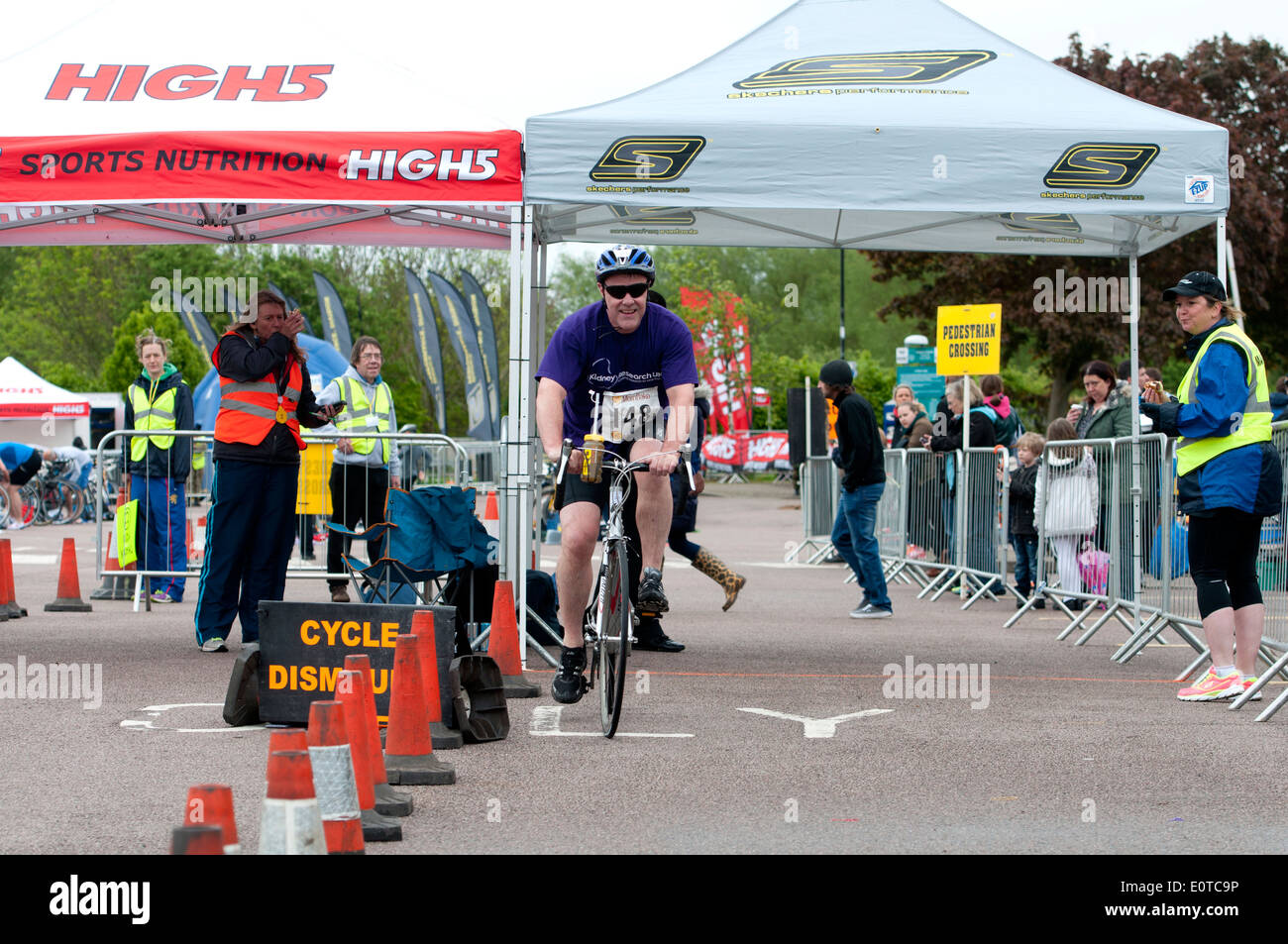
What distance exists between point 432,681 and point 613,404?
1.71 m

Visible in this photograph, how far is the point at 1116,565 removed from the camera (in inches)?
406

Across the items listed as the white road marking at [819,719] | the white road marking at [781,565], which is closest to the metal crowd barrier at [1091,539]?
the white road marking at [819,719]

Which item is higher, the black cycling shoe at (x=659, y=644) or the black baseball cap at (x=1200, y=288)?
the black baseball cap at (x=1200, y=288)

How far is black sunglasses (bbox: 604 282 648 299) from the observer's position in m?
7.08

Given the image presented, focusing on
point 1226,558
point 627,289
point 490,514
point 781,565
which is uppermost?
point 627,289

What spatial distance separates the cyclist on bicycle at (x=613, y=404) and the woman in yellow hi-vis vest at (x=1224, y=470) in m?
2.47

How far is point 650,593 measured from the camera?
6594 millimetres

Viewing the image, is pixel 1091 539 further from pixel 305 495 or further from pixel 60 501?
pixel 60 501

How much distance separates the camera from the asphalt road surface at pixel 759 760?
195 inches

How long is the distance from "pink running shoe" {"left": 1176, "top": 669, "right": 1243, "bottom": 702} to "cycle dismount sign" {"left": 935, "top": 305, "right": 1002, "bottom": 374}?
24.1 feet

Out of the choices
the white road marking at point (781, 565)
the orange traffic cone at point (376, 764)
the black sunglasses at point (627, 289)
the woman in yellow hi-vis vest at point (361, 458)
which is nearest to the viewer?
the orange traffic cone at point (376, 764)

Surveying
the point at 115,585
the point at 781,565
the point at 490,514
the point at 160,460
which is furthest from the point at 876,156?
the point at 781,565

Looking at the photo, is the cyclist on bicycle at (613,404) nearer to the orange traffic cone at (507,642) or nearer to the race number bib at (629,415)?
the race number bib at (629,415)
